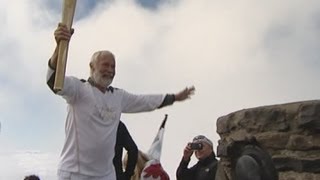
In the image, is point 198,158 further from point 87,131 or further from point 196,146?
point 87,131

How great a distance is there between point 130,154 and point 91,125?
5.24 feet

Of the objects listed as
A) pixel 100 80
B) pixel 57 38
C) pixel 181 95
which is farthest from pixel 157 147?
pixel 57 38

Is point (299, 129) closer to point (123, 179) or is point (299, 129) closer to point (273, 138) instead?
point (273, 138)

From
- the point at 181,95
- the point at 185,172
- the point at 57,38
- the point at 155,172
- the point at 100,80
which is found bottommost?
the point at 185,172

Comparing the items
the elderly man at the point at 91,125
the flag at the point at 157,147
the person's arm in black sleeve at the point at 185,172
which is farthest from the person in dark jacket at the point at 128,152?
the elderly man at the point at 91,125

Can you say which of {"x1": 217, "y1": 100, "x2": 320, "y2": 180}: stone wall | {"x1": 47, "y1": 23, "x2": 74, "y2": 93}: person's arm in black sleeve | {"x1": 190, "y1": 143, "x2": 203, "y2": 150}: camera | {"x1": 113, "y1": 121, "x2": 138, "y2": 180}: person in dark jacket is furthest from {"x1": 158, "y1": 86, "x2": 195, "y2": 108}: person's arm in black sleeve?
{"x1": 190, "y1": 143, "x2": 203, "y2": 150}: camera

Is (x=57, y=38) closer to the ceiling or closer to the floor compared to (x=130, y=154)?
closer to the ceiling

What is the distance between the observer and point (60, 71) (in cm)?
343

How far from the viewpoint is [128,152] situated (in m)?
5.37

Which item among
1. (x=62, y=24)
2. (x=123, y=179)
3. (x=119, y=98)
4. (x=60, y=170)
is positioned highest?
(x=62, y=24)

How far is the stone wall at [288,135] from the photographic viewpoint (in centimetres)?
440

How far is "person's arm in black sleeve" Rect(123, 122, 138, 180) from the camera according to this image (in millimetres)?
5324

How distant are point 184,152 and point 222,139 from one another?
2.09 ft

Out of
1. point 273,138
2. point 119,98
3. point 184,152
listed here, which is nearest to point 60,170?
point 119,98
